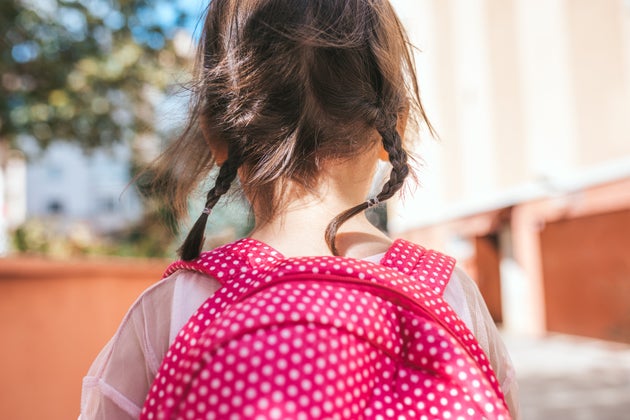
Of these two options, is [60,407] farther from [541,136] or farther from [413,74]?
[541,136]

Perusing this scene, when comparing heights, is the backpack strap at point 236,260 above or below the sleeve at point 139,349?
above

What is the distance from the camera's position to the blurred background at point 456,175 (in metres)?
3.89

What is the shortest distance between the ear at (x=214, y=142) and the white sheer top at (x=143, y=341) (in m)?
0.24

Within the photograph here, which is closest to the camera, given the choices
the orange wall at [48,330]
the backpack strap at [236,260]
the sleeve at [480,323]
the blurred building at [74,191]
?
the backpack strap at [236,260]

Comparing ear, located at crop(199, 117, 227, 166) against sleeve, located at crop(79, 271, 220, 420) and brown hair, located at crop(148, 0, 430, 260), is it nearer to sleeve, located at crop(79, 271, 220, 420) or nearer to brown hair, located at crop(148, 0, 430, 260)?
brown hair, located at crop(148, 0, 430, 260)

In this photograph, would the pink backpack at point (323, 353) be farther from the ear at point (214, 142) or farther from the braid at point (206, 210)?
the ear at point (214, 142)

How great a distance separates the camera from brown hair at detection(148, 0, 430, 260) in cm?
117

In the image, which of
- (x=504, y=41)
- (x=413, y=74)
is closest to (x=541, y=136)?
(x=504, y=41)

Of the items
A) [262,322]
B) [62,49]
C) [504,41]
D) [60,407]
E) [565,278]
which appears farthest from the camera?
[504,41]

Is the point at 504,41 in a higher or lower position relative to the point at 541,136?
higher

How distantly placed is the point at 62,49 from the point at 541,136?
11.1 m

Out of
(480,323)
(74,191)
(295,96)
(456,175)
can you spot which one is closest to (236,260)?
(295,96)

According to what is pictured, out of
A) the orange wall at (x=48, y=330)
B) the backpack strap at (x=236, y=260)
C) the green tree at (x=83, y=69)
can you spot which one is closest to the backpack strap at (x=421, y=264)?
the backpack strap at (x=236, y=260)

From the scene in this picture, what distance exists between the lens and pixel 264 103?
3.88 feet
